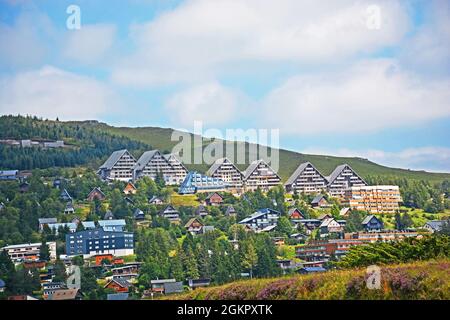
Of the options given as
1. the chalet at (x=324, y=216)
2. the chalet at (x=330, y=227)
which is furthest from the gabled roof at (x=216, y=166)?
the chalet at (x=330, y=227)

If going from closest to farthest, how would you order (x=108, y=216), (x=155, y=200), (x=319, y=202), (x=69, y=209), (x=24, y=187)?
(x=108, y=216) → (x=69, y=209) → (x=24, y=187) → (x=155, y=200) → (x=319, y=202)

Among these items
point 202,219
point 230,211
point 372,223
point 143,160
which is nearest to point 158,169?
point 143,160

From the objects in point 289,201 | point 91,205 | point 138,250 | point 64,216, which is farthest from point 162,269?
point 289,201

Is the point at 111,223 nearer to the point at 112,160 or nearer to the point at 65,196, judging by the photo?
Result: the point at 65,196

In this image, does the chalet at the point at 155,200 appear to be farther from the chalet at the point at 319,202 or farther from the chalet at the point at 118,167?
the chalet at the point at 319,202

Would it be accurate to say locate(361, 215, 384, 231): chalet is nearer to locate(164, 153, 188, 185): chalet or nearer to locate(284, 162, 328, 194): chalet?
locate(284, 162, 328, 194): chalet

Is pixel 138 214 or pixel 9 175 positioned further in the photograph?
pixel 9 175

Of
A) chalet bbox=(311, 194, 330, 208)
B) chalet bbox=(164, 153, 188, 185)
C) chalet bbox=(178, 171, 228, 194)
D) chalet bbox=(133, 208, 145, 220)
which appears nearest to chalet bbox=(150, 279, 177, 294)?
chalet bbox=(133, 208, 145, 220)
